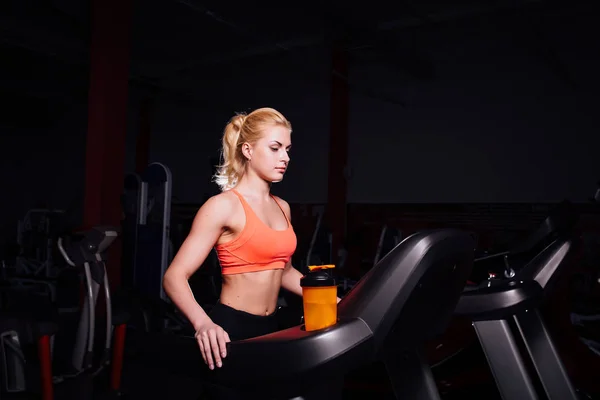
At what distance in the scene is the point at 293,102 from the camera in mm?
9062

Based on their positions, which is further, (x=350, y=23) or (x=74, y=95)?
(x=74, y=95)

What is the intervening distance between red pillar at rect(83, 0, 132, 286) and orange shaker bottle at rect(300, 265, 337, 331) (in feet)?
11.2

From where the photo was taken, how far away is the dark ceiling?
18.5ft

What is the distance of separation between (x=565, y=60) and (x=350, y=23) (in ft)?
9.50

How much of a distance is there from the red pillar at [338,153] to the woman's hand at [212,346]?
6.00 metres

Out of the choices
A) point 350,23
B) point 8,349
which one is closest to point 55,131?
point 350,23

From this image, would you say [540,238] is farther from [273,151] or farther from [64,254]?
[64,254]

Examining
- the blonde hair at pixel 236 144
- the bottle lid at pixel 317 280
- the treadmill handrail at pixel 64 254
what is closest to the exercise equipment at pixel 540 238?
the blonde hair at pixel 236 144

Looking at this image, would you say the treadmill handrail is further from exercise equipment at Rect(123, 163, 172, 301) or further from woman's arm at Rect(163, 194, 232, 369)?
woman's arm at Rect(163, 194, 232, 369)

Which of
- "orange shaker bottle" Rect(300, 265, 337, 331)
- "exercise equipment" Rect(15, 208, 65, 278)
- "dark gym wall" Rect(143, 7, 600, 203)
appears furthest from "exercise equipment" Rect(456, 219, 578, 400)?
"exercise equipment" Rect(15, 208, 65, 278)

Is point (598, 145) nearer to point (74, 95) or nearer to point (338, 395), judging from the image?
point (338, 395)

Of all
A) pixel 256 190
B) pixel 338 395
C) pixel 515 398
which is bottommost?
pixel 515 398

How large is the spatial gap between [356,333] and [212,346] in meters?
0.21

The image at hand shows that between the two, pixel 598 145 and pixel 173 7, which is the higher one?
pixel 173 7
